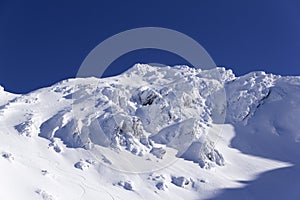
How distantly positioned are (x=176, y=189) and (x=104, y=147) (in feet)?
56.9

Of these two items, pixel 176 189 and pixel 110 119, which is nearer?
pixel 176 189

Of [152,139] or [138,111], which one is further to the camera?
[138,111]

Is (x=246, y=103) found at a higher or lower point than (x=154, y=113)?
higher

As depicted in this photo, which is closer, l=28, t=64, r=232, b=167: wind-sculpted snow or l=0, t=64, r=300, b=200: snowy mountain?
l=0, t=64, r=300, b=200: snowy mountain

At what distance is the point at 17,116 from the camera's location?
90375 millimetres

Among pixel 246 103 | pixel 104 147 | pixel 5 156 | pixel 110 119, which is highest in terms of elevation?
pixel 246 103

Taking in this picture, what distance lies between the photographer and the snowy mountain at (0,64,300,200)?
71.1 metres

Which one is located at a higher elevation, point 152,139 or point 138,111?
point 138,111

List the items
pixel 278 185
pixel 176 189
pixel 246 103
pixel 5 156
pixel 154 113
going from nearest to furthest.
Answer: pixel 5 156, pixel 176 189, pixel 278 185, pixel 154 113, pixel 246 103

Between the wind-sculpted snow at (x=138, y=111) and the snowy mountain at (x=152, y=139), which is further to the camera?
the wind-sculpted snow at (x=138, y=111)

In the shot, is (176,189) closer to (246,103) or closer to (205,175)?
(205,175)

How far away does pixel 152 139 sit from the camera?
310 feet

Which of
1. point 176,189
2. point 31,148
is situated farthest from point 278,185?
point 31,148

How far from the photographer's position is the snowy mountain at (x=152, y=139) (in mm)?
71125
